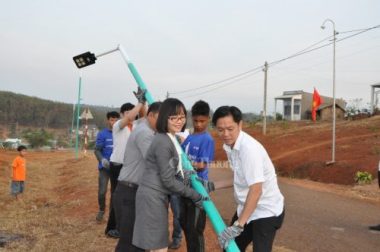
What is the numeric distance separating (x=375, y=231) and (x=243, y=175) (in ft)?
16.3

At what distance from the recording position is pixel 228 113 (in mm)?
3143

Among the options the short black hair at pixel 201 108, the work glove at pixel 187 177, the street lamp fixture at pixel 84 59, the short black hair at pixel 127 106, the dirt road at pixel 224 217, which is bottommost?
the dirt road at pixel 224 217

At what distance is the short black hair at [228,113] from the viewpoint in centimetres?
315

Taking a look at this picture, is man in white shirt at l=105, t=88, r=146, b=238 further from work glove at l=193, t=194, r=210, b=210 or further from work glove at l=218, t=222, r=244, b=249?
work glove at l=218, t=222, r=244, b=249

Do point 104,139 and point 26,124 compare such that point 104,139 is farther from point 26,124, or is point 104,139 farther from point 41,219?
point 26,124

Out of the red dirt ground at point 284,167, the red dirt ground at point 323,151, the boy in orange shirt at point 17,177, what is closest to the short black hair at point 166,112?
the red dirt ground at point 284,167

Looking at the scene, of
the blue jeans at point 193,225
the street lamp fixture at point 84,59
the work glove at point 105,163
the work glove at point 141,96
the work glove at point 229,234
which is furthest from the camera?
the work glove at point 105,163

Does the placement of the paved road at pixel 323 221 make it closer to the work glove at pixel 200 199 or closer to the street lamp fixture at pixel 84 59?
the work glove at pixel 200 199

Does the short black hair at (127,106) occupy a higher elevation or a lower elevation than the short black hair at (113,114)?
higher

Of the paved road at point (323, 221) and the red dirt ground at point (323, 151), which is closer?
the paved road at point (323, 221)

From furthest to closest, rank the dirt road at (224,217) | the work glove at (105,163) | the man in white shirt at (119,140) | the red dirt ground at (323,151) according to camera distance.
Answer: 1. the red dirt ground at (323,151)
2. the work glove at (105,163)
3. the dirt road at (224,217)
4. the man in white shirt at (119,140)

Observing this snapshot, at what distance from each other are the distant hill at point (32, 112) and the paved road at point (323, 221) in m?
56.6

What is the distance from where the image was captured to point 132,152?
3.92m

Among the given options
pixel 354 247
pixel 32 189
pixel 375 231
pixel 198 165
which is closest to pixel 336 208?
pixel 375 231
